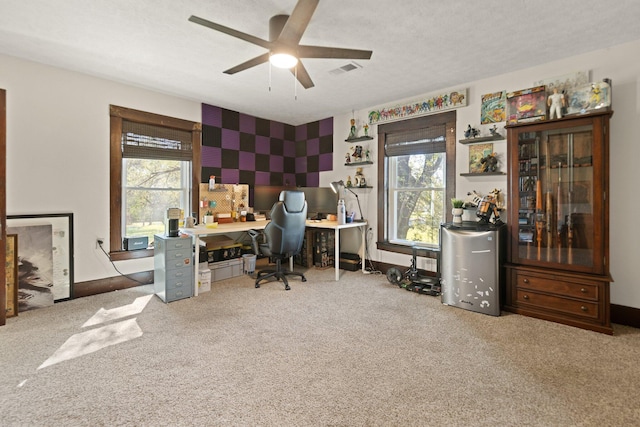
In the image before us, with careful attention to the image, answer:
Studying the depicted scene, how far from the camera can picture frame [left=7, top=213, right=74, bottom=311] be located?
9.93 feet

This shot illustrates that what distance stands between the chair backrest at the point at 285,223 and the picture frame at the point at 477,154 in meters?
2.12

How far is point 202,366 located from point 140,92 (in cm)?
347

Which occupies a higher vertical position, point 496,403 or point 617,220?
point 617,220

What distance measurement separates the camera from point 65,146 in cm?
333

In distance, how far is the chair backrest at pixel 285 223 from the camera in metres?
3.71

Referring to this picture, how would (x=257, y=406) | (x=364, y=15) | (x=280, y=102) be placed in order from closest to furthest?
(x=257, y=406) → (x=364, y=15) → (x=280, y=102)

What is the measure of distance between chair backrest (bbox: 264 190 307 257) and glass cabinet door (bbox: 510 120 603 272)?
2.36 meters

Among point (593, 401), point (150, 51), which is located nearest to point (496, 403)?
point (593, 401)

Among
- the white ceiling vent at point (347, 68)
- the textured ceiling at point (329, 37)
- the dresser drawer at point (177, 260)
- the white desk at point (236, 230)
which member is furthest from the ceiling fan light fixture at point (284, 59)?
the dresser drawer at point (177, 260)

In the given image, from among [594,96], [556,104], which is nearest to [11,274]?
[556,104]

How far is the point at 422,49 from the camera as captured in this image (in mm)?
2848

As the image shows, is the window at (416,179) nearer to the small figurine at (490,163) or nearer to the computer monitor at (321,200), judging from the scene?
the small figurine at (490,163)

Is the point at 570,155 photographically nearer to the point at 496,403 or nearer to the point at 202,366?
the point at 496,403

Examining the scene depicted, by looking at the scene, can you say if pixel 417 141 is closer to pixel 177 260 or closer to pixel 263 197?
pixel 263 197
